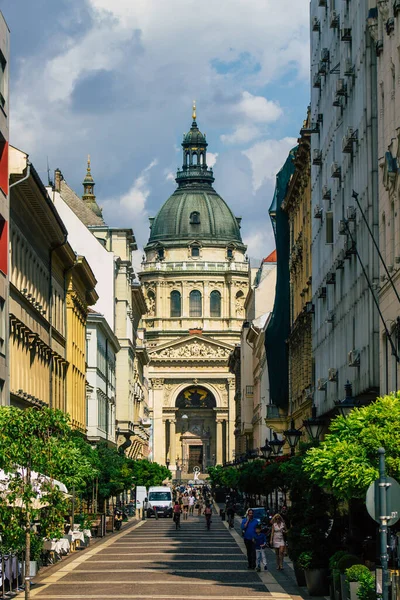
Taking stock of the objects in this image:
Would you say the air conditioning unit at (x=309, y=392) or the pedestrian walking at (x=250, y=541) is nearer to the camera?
A: the pedestrian walking at (x=250, y=541)

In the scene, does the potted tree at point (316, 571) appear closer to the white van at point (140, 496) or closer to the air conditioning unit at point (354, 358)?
the air conditioning unit at point (354, 358)

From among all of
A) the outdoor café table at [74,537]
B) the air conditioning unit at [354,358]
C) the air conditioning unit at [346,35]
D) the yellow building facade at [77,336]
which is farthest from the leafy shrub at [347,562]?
the yellow building facade at [77,336]

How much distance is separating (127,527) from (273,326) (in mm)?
12107

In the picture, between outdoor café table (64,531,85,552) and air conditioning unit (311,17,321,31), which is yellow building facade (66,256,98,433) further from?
outdoor café table (64,531,85,552)

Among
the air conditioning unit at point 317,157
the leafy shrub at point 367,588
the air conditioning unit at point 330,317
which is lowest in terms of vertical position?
the leafy shrub at point 367,588

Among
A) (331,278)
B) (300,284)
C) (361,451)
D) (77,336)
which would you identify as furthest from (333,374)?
(77,336)

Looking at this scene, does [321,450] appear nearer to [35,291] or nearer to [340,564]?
[340,564]

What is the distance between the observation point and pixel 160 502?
95.8 m

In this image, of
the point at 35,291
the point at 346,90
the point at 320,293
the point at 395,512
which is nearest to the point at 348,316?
the point at 346,90

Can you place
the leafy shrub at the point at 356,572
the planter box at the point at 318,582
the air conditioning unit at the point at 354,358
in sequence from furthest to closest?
the air conditioning unit at the point at 354,358 < the planter box at the point at 318,582 < the leafy shrub at the point at 356,572

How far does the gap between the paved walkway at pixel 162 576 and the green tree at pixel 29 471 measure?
1.68 meters

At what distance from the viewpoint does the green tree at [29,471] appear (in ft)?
89.5

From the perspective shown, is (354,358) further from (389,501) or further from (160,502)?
(160,502)

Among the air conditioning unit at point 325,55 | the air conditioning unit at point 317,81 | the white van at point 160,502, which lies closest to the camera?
the air conditioning unit at point 325,55
